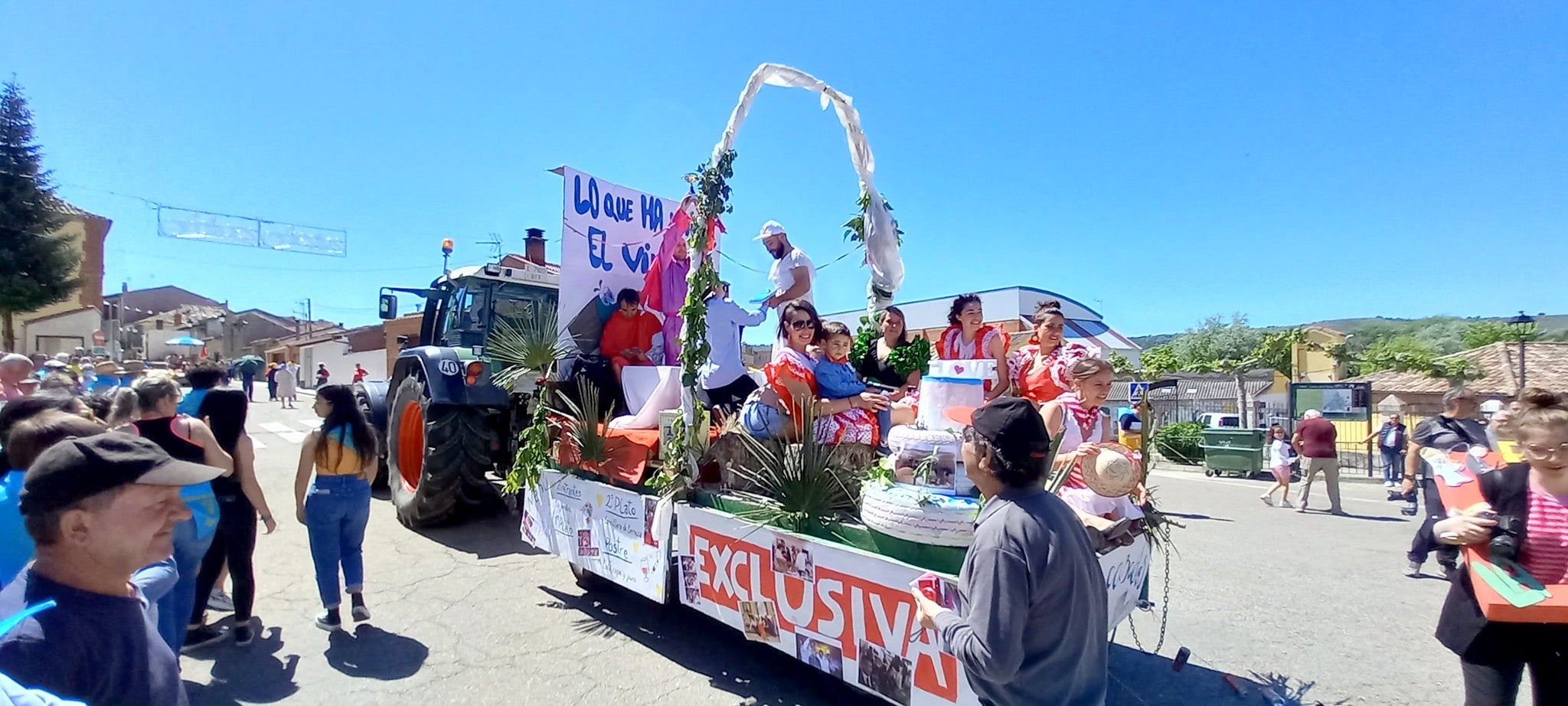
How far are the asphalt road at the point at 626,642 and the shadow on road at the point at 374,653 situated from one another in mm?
11

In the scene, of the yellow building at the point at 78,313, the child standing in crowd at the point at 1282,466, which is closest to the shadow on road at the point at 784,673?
the child standing in crowd at the point at 1282,466

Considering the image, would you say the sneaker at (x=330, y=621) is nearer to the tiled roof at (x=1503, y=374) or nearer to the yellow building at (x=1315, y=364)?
the yellow building at (x=1315, y=364)

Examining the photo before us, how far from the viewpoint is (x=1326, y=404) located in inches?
568

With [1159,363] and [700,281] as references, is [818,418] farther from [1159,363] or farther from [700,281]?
[1159,363]

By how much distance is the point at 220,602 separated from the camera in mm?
4652

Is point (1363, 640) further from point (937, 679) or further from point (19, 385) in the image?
point (19, 385)

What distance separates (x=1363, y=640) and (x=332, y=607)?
6.28 meters

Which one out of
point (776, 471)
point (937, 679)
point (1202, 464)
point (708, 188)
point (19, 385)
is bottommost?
point (1202, 464)

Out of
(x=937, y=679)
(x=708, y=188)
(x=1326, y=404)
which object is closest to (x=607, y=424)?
(x=708, y=188)

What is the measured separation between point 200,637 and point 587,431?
7.97 ft

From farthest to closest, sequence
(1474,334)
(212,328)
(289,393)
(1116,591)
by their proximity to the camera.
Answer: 1. (212,328)
2. (1474,334)
3. (289,393)
4. (1116,591)

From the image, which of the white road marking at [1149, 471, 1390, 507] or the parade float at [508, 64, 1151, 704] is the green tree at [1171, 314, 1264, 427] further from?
the parade float at [508, 64, 1151, 704]

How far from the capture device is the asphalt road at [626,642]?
139 inches

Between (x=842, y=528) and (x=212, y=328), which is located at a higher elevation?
(x=212, y=328)
